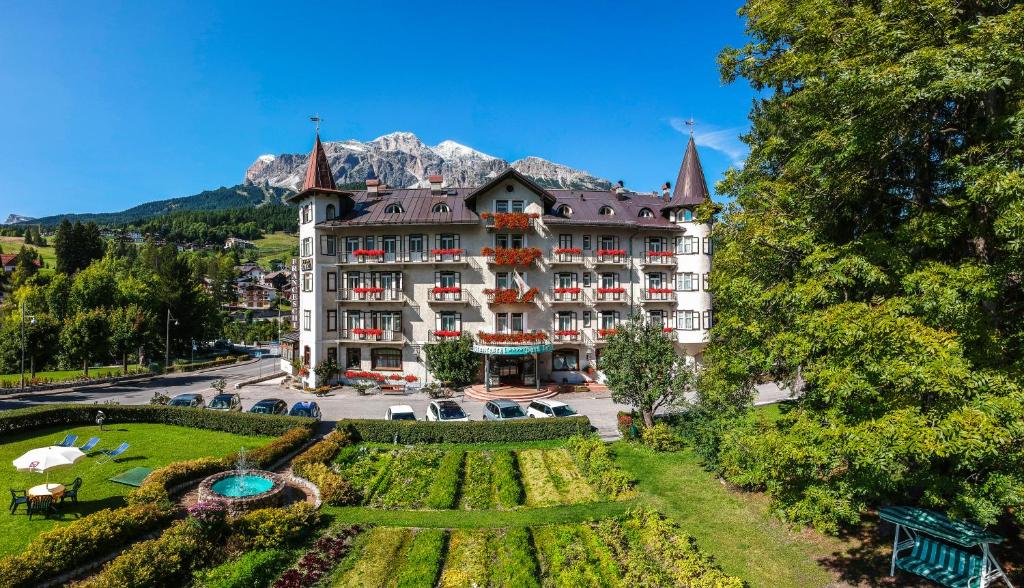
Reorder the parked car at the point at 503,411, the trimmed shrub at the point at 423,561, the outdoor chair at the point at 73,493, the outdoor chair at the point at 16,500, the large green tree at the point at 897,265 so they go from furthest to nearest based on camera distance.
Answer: the parked car at the point at 503,411
the outdoor chair at the point at 73,493
the outdoor chair at the point at 16,500
the trimmed shrub at the point at 423,561
the large green tree at the point at 897,265

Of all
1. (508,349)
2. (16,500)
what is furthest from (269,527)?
(508,349)

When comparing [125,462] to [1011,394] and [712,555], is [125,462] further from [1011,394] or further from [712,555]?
[1011,394]

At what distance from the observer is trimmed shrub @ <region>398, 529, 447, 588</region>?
12922 mm

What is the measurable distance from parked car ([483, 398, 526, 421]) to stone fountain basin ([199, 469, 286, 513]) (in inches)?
482

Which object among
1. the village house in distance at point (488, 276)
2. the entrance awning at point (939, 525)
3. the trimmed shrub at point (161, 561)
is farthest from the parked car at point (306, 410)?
the entrance awning at point (939, 525)

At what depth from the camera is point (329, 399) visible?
121ft

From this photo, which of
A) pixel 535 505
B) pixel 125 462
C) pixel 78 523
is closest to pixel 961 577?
pixel 535 505

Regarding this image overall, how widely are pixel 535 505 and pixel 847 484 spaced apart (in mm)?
10749

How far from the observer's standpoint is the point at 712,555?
14.5 meters

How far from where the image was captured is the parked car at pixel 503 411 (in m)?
28.2

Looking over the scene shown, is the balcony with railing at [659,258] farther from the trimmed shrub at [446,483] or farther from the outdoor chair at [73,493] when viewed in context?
the outdoor chair at [73,493]

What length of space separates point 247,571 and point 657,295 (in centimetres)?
3646

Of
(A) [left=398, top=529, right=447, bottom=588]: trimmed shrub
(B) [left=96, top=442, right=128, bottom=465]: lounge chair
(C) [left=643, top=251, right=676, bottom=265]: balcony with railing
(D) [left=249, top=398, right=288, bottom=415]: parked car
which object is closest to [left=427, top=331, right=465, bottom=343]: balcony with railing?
(D) [left=249, top=398, right=288, bottom=415]: parked car

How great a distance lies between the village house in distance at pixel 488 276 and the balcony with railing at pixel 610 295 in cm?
10
